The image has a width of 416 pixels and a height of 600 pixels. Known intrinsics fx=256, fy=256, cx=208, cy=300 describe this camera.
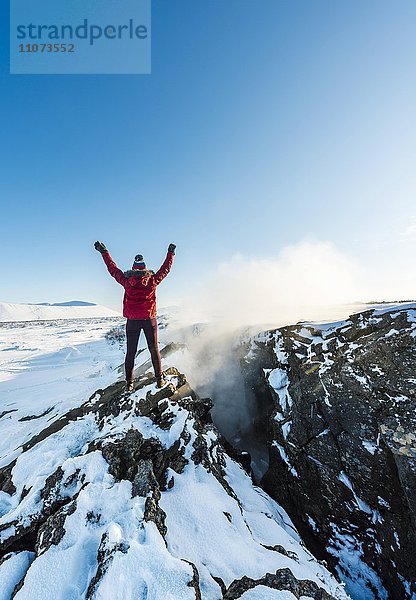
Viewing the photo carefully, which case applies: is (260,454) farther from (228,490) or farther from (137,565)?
(137,565)

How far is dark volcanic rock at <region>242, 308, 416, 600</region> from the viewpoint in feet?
19.5

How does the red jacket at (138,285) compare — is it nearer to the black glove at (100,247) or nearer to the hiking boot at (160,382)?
the black glove at (100,247)

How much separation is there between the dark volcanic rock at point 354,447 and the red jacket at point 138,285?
16.9 feet

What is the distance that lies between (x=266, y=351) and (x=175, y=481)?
5966 mm

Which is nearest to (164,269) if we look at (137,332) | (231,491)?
(137,332)

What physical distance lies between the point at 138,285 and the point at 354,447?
274 inches

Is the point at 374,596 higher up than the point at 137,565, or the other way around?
the point at 137,565

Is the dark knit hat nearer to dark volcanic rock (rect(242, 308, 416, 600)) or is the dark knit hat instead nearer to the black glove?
the black glove

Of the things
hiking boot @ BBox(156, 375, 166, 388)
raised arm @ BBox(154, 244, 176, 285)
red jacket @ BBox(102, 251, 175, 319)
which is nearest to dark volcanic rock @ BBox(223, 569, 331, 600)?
hiking boot @ BBox(156, 375, 166, 388)

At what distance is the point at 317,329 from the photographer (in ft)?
29.2

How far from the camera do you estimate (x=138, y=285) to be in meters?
6.55

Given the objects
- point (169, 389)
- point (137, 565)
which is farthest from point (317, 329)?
point (137, 565)

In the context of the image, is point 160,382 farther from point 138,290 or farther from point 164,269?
point 164,269

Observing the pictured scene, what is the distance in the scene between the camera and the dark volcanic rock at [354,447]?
5.93 metres
